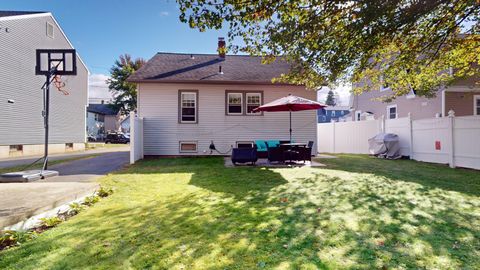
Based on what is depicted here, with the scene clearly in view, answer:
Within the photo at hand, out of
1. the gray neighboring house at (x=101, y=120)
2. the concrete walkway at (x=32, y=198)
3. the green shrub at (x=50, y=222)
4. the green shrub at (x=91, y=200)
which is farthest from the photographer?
the gray neighboring house at (x=101, y=120)

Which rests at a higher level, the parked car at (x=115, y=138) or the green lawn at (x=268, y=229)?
the parked car at (x=115, y=138)

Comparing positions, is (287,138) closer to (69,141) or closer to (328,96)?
(69,141)

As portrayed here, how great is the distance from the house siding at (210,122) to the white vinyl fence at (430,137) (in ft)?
13.5

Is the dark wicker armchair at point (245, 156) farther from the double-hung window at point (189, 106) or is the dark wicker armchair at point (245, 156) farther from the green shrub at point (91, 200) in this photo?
the green shrub at point (91, 200)

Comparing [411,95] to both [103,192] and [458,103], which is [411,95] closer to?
[458,103]

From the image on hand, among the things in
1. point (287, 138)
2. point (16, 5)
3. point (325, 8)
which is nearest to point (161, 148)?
point (287, 138)

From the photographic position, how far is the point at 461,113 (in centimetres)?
1417

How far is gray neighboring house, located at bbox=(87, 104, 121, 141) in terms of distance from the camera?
4306 cm

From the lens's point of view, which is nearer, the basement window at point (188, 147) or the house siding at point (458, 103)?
the basement window at point (188, 147)

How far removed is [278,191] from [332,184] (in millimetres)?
1659

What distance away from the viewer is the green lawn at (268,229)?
8.81 ft

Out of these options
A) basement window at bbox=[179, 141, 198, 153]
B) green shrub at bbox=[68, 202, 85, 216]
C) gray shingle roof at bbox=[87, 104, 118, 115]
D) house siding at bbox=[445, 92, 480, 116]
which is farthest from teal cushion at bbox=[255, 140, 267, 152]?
gray shingle roof at bbox=[87, 104, 118, 115]

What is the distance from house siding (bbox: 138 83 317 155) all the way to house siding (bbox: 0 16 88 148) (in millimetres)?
8154

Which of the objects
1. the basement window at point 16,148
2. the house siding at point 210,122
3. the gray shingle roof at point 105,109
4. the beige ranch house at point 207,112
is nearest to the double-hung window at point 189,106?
the beige ranch house at point 207,112
